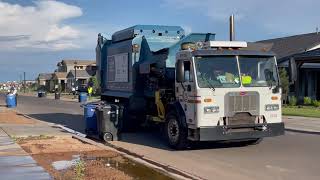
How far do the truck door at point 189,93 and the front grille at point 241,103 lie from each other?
0.79m

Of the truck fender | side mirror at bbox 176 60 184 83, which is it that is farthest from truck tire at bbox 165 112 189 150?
side mirror at bbox 176 60 184 83

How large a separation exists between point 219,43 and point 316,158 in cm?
354

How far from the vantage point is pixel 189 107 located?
13.0 m

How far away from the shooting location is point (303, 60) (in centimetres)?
3450

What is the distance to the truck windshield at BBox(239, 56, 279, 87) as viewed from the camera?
13.1m

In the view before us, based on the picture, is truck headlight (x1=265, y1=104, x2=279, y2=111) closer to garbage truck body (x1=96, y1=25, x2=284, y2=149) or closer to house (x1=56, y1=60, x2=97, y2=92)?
garbage truck body (x1=96, y1=25, x2=284, y2=149)

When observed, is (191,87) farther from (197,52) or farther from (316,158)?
(316,158)

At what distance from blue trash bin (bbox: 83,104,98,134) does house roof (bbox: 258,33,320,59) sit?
29.0 metres

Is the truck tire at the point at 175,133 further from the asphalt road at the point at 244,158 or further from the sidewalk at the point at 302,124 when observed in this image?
the sidewalk at the point at 302,124

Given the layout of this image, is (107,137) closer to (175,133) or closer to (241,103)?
(175,133)

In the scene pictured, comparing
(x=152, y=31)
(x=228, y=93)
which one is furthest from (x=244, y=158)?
(x=152, y=31)

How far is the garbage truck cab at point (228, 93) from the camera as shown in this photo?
1262 cm

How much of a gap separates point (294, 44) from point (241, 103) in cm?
3705

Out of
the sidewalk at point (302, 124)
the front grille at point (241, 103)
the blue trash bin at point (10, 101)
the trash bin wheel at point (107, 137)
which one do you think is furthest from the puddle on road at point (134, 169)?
the blue trash bin at point (10, 101)
